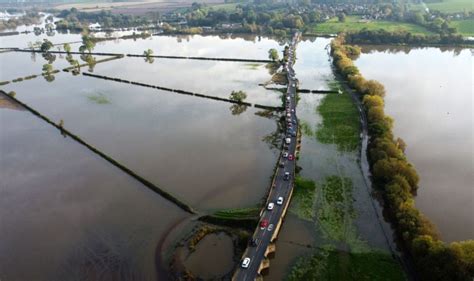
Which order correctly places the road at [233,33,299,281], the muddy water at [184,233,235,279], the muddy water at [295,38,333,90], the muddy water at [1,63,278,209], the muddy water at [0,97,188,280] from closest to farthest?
the road at [233,33,299,281], the muddy water at [184,233,235,279], the muddy water at [0,97,188,280], the muddy water at [1,63,278,209], the muddy water at [295,38,333,90]

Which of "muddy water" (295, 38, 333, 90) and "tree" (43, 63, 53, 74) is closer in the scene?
"muddy water" (295, 38, 333, 90)

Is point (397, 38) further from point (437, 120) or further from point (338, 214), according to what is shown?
point (338, 214)

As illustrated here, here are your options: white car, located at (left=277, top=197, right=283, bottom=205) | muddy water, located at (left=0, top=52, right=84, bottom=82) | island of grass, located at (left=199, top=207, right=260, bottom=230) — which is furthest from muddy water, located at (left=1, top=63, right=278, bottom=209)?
muddy water, located at (left=0, top=52, right=84, bottom=82)

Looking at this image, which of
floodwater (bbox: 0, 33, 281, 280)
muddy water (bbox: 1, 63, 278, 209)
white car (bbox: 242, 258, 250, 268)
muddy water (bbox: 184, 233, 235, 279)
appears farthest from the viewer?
muddy water (bbox: 1, 63, 278, 209)

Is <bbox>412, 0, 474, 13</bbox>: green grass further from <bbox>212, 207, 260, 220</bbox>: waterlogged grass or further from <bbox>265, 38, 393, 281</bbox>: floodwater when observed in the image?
<bbox>212, 207, 260, 220</bbox>: waterlogged grass

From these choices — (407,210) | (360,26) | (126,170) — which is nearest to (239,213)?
(407,210)

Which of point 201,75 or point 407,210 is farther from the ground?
point 201,75

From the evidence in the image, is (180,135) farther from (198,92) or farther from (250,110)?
(198,92)
